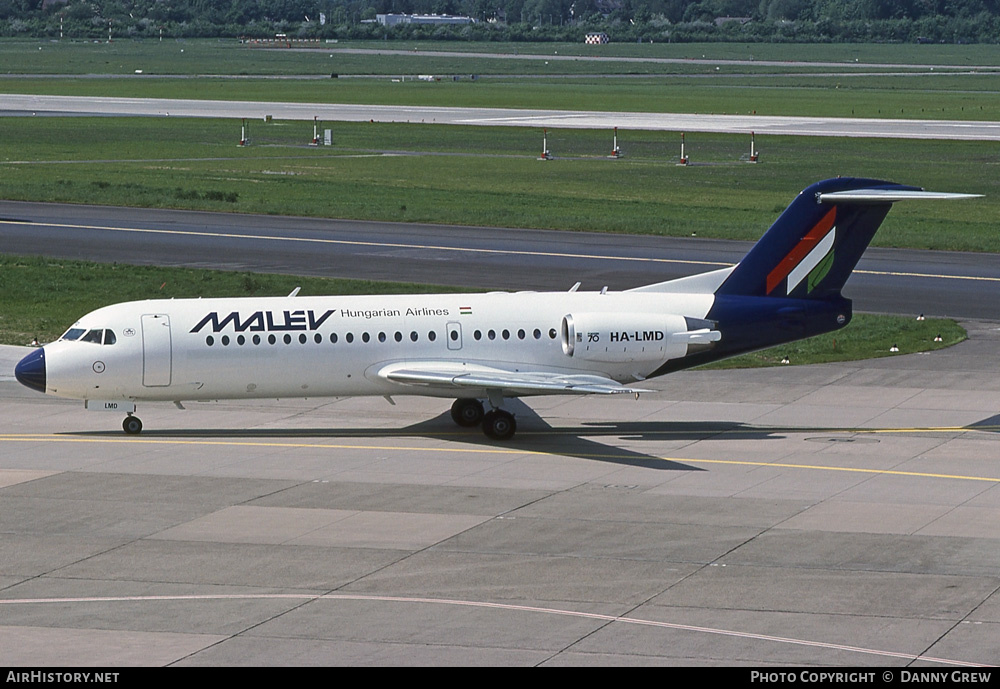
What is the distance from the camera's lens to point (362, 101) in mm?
134125

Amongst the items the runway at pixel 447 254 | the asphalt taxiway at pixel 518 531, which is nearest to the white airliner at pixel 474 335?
the asphalt taxiway at pixel 518 531

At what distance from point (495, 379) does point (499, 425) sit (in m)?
1.36

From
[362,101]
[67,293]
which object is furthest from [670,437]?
[362,101]

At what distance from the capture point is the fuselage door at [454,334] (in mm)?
34250

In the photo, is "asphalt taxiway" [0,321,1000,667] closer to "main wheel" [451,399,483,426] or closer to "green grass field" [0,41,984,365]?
"main wheel" [451,399,483,426]

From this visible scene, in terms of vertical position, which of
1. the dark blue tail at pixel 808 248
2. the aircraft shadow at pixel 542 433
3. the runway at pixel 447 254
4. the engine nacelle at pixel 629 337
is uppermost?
the dark blue tail at pixel 808 248

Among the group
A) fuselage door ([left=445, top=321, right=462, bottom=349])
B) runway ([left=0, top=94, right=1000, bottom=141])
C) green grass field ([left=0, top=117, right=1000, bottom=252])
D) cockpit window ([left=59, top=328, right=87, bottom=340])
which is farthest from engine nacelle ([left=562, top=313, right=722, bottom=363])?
runway ([left=0, top=94, right=1000, bottom=141])

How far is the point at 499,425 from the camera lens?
3378 cm

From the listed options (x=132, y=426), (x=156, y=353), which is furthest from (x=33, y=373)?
(x=156, y=353)

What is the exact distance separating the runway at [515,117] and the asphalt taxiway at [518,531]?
69.2 meters

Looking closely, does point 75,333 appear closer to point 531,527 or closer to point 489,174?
point 531,527

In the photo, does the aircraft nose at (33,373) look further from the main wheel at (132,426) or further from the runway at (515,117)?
the runway at (515,117)

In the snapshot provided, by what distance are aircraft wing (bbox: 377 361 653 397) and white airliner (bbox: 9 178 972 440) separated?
1.7 inches

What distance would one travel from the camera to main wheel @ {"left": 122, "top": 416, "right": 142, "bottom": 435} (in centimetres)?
3438
